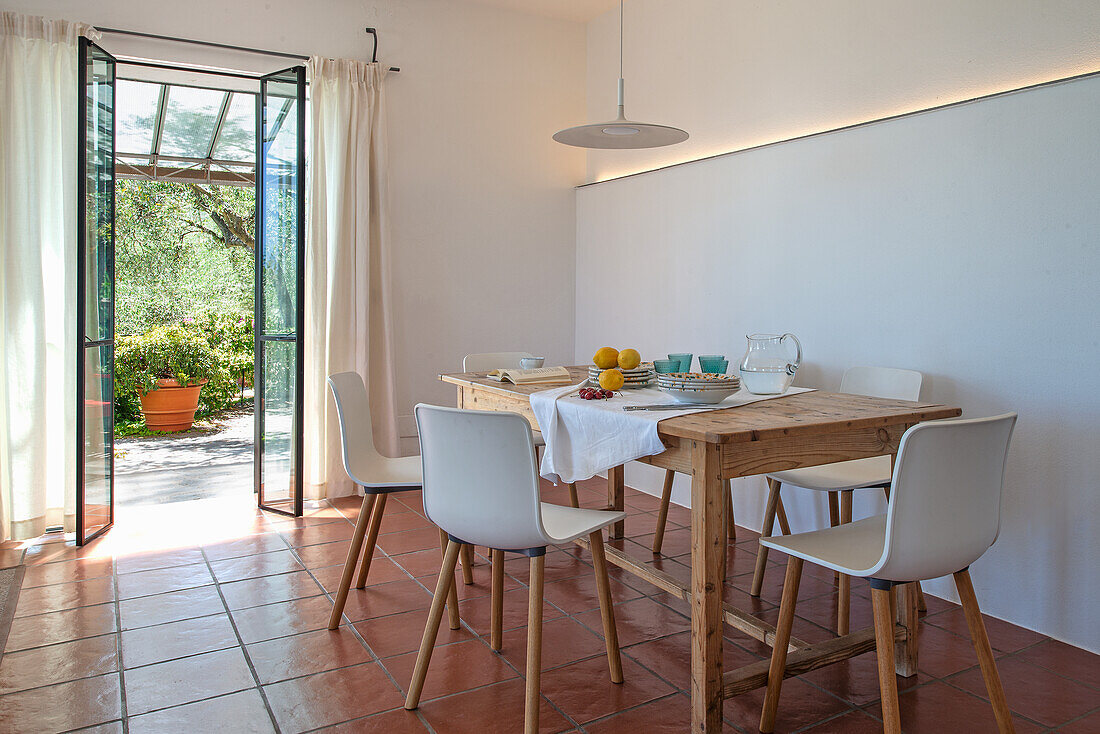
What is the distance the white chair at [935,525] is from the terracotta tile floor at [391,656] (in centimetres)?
39

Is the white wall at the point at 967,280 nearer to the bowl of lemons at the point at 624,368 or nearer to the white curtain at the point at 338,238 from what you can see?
the bowl of lemons at the point at 624,368

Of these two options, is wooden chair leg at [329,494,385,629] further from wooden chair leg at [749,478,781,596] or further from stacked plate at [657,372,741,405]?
wooden chair leg at [749,478,781,596]

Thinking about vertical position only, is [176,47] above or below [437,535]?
above

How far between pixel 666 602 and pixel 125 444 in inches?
225

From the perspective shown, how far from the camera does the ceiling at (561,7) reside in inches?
192

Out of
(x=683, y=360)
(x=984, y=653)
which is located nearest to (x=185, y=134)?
(x=683, y=360)

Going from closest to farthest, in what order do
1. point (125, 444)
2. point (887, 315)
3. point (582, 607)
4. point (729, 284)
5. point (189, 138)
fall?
point (582, 607)
point (887, 315)
point (729, 284)
point (189, 138)
point (125, 444)

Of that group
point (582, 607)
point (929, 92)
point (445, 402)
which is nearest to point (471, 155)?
point (445, 402)

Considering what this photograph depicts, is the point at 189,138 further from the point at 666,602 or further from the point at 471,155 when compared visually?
the point at 666,602

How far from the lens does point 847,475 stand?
2730mm

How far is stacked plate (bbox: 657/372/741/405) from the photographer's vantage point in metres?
2.26

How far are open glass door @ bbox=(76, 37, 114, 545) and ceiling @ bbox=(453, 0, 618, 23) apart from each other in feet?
7.60

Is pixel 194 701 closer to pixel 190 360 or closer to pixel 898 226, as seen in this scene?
pixel 898 226

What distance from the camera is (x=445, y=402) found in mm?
4891
